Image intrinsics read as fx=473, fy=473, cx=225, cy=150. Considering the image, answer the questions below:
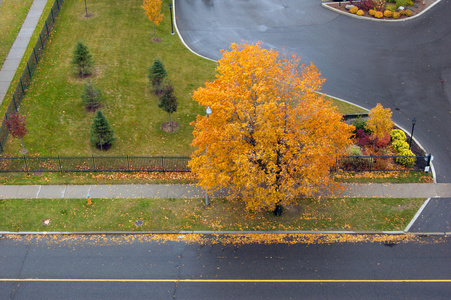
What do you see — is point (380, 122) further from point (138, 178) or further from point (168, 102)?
point (138, 178)

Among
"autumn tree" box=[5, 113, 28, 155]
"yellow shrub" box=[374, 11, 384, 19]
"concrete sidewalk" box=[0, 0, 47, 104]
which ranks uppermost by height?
"yellow shrub" box=[374, 11, 384, 19]

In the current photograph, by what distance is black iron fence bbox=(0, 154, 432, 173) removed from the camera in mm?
29547

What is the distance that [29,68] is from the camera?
120 feet

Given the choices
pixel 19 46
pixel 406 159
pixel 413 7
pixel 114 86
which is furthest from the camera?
pixel 413 7

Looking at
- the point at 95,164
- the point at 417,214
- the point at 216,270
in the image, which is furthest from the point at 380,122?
the point at 95,164

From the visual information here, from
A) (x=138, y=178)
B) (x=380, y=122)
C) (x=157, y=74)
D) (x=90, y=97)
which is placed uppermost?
(x=380, y=122)

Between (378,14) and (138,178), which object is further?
(378,14)

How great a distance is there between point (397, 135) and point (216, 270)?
1601 cm

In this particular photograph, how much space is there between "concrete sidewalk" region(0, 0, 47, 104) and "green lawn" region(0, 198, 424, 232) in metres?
11.9

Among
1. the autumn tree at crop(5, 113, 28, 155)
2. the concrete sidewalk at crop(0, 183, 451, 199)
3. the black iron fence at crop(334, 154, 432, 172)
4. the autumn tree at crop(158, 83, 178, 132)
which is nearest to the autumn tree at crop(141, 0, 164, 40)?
the autumn tree at crop(158, 83, 178, 132)

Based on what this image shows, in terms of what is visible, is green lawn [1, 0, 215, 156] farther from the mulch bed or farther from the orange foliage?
the mulch bed

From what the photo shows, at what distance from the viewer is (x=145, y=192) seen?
28141mm

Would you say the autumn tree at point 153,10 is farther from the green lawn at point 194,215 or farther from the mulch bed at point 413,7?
the green lawn at point 194,215

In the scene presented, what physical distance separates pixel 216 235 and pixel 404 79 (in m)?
21.2
